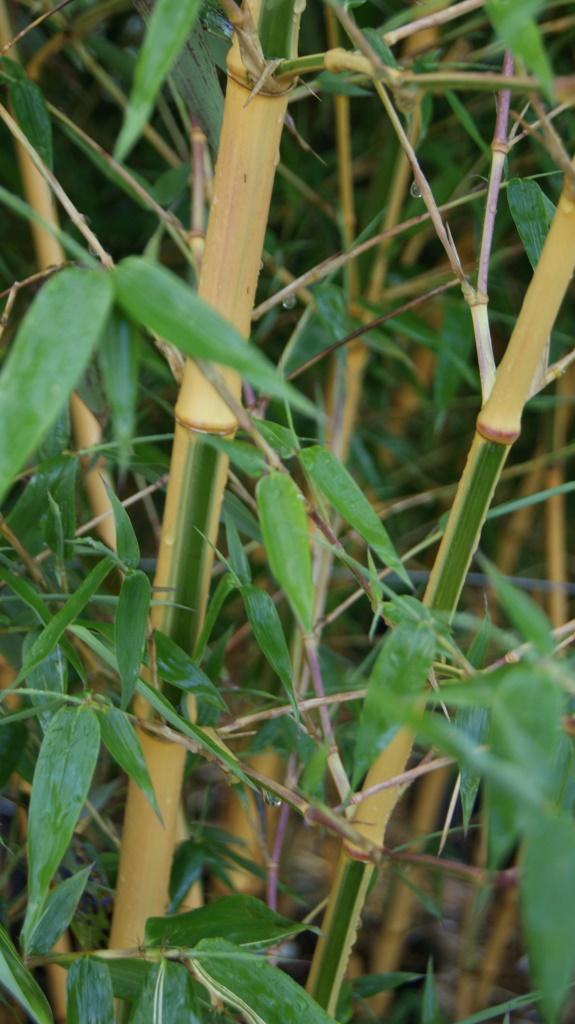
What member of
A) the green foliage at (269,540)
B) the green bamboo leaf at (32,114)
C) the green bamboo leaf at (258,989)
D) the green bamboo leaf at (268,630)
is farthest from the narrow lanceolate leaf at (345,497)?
the green bamboo leaf at (32,114)

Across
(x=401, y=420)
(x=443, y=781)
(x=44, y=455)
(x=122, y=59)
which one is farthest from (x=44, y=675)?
(x=401, y=420)

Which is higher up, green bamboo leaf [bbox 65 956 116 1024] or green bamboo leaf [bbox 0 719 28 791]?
green bamboo leaf [bbox 0 719 28 791]

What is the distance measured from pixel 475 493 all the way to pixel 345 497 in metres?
0.09

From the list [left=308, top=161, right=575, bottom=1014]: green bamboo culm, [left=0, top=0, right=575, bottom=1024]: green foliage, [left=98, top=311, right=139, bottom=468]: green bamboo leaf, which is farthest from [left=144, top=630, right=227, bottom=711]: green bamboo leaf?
[left=98, top=311, right=139, bottom=468]: green bamboo leaf

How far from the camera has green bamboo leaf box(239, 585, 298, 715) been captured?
0.48 meters

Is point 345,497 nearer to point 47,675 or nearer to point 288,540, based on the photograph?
point 288,540

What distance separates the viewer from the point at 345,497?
389mm

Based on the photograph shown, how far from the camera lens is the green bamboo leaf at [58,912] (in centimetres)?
49

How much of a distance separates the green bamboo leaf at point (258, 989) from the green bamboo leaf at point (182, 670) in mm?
128

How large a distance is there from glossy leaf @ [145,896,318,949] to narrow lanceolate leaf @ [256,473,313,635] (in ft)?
0.81

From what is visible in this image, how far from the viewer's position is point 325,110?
1.02 m

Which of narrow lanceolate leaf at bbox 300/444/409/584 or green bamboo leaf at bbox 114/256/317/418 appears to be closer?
green bamboo leaf at bbox 114/256/317/418

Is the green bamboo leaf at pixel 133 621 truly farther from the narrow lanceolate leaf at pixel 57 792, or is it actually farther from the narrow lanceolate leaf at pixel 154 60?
the narrow lanceolate leaf at pixel 154 60

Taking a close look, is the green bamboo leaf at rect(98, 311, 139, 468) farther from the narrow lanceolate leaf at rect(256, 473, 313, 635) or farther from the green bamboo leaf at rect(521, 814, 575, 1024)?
the green bamboo leaf at rect(521, 814, 575, 1024)
